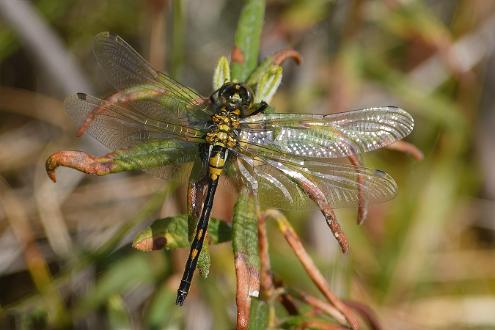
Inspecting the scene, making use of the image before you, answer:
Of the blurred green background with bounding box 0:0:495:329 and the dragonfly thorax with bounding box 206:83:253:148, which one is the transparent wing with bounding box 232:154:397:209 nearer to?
the dragonfly thorax with bounding box 206:83:253:148

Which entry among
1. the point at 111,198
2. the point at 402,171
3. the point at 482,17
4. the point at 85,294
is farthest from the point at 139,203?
the point at 482,17

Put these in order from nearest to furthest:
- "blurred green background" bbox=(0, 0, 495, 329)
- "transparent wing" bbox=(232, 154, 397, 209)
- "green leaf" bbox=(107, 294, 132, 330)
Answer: "transparent wing" bbox=(232, 154, 397, 209)
"green leaf" bbox=(107, 294, 132, 330)
"blurred green background" bbox=(0, 0, 495, 329)

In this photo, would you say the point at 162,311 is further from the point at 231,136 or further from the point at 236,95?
the point at 236,95

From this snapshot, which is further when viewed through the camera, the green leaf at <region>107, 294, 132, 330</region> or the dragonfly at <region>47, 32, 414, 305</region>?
the green leaf at <region>107, 294, 132, 330</region>

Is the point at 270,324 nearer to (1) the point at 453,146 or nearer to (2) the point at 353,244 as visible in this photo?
(2) the point at 353,244

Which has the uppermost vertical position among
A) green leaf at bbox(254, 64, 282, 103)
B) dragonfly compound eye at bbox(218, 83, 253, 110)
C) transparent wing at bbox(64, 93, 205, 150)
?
green leaf at bbox(254, 64, 282, 103)

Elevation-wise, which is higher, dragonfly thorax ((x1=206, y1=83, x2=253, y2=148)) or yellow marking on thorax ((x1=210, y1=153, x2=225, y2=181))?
dragonfly thorax ((x1=206, y1=83, x2=253, y2=148))

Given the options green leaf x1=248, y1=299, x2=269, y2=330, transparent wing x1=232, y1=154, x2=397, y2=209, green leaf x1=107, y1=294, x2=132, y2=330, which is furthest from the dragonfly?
green leaf x1=107, y1=294, x2=132, y2=330

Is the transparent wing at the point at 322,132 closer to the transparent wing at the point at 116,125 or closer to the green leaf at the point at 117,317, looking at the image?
the transparent wing at the point at 116,125
